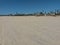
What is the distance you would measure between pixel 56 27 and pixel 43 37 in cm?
219

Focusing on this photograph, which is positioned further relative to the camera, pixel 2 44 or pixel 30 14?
pixel 30 14

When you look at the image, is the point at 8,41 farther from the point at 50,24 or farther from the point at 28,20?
the point at 28,20

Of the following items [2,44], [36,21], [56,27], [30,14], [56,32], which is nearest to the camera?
[2,44]

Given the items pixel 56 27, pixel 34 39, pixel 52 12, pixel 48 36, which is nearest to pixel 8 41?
pixel 34 39

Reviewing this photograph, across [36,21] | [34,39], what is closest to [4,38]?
[34,39]

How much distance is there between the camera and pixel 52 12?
1338 centimetres

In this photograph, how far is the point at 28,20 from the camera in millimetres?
13219

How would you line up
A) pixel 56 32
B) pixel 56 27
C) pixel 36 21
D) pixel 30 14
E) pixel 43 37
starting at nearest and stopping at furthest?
pixel 43 37
pixel 56 32
pixel 56 27
pixel 36 21
pixel 30 14

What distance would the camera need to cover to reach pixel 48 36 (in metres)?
8.69

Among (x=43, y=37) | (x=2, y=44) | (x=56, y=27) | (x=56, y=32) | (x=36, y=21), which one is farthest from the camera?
(x=36, y=21)

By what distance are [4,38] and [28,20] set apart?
4.64m

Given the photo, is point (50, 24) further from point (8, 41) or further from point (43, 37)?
point (8, 41)

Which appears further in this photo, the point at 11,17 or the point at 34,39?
the point at 11,17

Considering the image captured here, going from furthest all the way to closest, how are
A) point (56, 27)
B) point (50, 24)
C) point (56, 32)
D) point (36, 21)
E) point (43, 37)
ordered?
point (36, 21)
point (50, 24)
point (56, 27)
point (56, 32)
point (43, 37)
